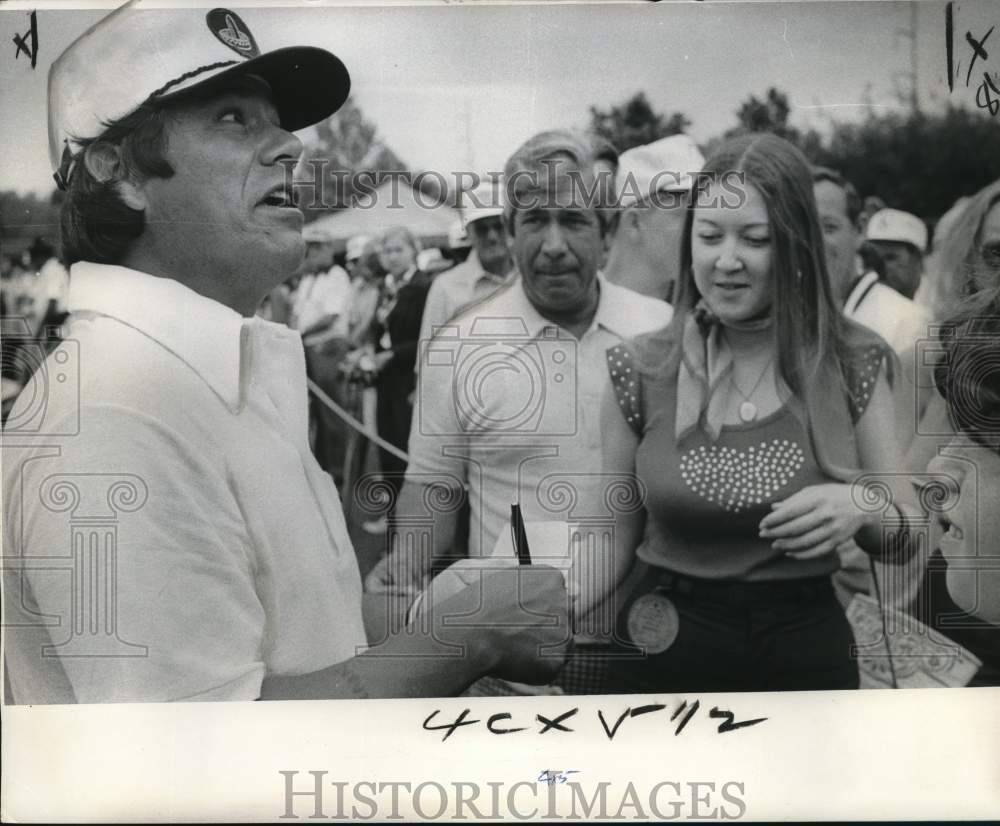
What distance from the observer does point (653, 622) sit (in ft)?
13.1

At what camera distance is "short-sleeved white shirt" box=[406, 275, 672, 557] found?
3.96 m

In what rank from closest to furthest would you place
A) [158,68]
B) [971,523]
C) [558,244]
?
[158,68], [558,244], [971,523]

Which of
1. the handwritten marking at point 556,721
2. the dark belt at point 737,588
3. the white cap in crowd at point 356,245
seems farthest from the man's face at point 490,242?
the handwritten marking at point 556,721

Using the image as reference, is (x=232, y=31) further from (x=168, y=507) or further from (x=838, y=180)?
(x=838, y=180)

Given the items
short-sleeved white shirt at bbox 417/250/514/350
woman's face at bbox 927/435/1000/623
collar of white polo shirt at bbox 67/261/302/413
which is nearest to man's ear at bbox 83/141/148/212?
collar of white polo shirt at bbox 67/261/302/413

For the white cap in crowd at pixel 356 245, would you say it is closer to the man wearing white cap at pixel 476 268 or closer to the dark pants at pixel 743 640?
the man wearing white cap at pixel 476 268

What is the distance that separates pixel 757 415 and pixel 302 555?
1.51m

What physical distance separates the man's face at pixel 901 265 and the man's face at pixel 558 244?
0.91m

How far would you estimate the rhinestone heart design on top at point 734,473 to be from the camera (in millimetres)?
3990

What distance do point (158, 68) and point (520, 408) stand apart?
60.2 inches

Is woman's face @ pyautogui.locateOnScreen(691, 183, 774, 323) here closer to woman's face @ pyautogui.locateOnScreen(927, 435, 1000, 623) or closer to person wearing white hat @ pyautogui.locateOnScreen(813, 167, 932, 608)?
person wearing white hat @ pyautogui.locateOnScreen(813, 167, 932, 608)

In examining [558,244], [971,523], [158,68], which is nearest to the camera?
[158,68]

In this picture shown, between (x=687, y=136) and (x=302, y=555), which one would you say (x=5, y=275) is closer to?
(x=302, y=555)

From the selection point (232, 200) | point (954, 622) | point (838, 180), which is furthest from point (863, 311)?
point (232, 200)
